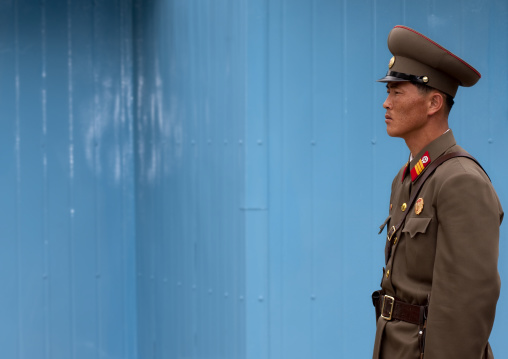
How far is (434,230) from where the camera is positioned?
225 centimetres

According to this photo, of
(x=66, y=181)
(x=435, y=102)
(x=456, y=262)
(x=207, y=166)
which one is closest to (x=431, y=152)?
(x=435, y=102)

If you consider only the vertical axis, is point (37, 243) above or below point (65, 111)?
below

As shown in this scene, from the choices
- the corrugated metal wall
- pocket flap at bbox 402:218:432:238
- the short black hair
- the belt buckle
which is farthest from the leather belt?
the corrugated metal wall

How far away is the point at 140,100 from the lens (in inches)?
178

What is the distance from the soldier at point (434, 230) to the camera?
212 cm

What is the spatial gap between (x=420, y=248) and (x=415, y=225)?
7 centimetres

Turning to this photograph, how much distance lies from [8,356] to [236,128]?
1821mm

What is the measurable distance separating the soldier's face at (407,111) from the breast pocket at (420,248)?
0.99ft

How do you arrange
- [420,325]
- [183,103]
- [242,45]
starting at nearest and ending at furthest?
[420,325], [242,45], [183,103]

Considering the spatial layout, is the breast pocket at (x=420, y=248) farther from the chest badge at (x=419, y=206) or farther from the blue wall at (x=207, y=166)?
the blue wall at (x=207, y=166)

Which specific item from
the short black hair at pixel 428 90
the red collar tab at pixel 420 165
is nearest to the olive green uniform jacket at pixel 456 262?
the red collar tab at pixel 420 165

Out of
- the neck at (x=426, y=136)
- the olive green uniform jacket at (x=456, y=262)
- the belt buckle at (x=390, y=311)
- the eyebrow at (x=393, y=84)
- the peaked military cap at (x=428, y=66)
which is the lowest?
the belt buckle at (x=390, y=311)

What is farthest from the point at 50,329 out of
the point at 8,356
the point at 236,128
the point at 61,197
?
the point at 236,128

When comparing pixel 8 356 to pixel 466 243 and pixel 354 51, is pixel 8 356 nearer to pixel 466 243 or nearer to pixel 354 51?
pixel 354 51
